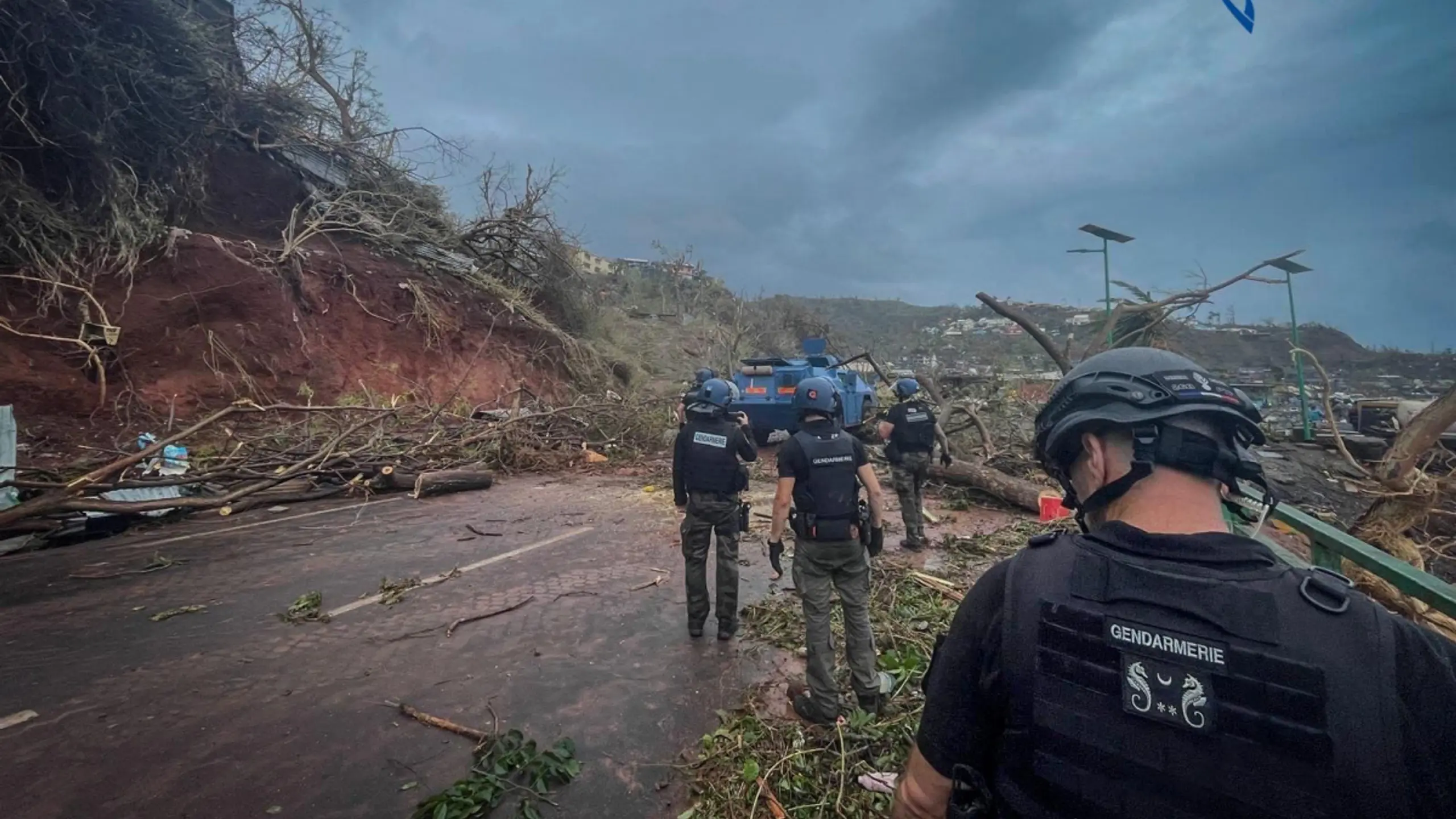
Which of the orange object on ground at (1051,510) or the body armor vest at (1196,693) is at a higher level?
the body armor vest at (1196,693)

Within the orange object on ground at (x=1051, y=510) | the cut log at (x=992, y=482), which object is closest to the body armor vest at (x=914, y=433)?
the orange object on ground at (x=1051, y=510)

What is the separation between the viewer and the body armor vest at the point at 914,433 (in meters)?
6.99

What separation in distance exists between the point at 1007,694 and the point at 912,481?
6051 mm

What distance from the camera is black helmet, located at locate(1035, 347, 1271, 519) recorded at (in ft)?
3.86

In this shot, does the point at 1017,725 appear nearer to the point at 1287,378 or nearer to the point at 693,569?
the point at 693,569

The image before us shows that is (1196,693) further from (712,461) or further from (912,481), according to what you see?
(912,481)

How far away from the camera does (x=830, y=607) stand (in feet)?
11.8

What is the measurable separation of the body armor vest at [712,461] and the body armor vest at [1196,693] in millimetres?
3505

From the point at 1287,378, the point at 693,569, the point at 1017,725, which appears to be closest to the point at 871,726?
the point at 693,569

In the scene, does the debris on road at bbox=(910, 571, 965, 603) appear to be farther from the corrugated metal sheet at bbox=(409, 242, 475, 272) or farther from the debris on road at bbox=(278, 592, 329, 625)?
the corrugated metal sheet at bbox=(409, 242, 475, 272)

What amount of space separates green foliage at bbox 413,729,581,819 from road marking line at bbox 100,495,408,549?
18.8 ft

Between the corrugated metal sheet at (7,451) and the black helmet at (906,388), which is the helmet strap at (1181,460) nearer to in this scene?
the black helmet at (906,388)

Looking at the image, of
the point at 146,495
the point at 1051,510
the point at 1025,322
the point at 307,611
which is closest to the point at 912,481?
the point at 1051,510

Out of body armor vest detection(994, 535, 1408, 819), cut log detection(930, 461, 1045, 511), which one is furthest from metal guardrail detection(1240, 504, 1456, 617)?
cut log detection(930, 461, 1045, 511)
